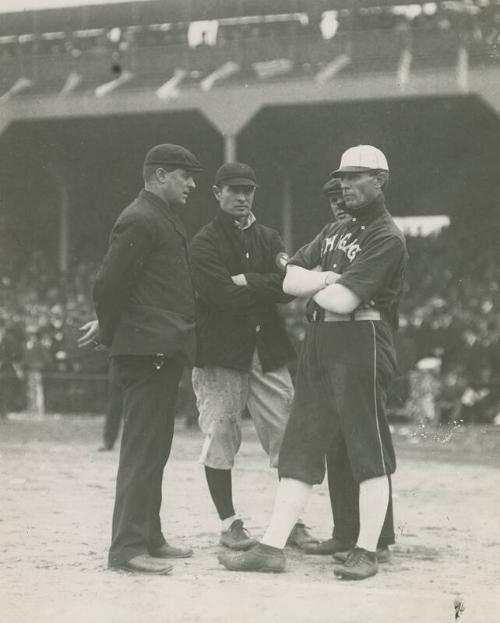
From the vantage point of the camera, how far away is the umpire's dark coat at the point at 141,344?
505 cm

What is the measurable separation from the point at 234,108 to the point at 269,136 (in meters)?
3.51

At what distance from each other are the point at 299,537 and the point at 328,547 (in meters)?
0.25

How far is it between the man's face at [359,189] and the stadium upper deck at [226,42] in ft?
33.9

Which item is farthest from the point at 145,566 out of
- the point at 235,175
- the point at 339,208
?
the point at 339,208

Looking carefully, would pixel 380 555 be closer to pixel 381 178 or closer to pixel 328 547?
pixel 328 547

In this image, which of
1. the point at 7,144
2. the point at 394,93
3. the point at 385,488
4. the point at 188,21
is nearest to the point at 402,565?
the point at 385,488

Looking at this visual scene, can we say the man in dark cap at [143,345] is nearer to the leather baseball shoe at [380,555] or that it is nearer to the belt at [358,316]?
the belt at [358,316]

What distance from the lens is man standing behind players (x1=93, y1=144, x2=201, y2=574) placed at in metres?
5.05

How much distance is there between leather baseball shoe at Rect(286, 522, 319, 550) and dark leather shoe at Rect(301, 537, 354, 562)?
9 centimetres

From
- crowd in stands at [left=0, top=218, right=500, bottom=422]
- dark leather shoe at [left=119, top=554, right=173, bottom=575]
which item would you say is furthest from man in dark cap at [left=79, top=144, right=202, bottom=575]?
crowd in stands at [left=0, top=218, right=500, bottom=422]

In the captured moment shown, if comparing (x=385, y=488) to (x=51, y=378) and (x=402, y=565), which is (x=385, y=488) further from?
(x=51, y=378)

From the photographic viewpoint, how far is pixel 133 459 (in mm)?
5098

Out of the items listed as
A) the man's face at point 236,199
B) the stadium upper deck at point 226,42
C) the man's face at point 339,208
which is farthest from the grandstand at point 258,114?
the man's face at point 236,199

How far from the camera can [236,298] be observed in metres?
5.59
